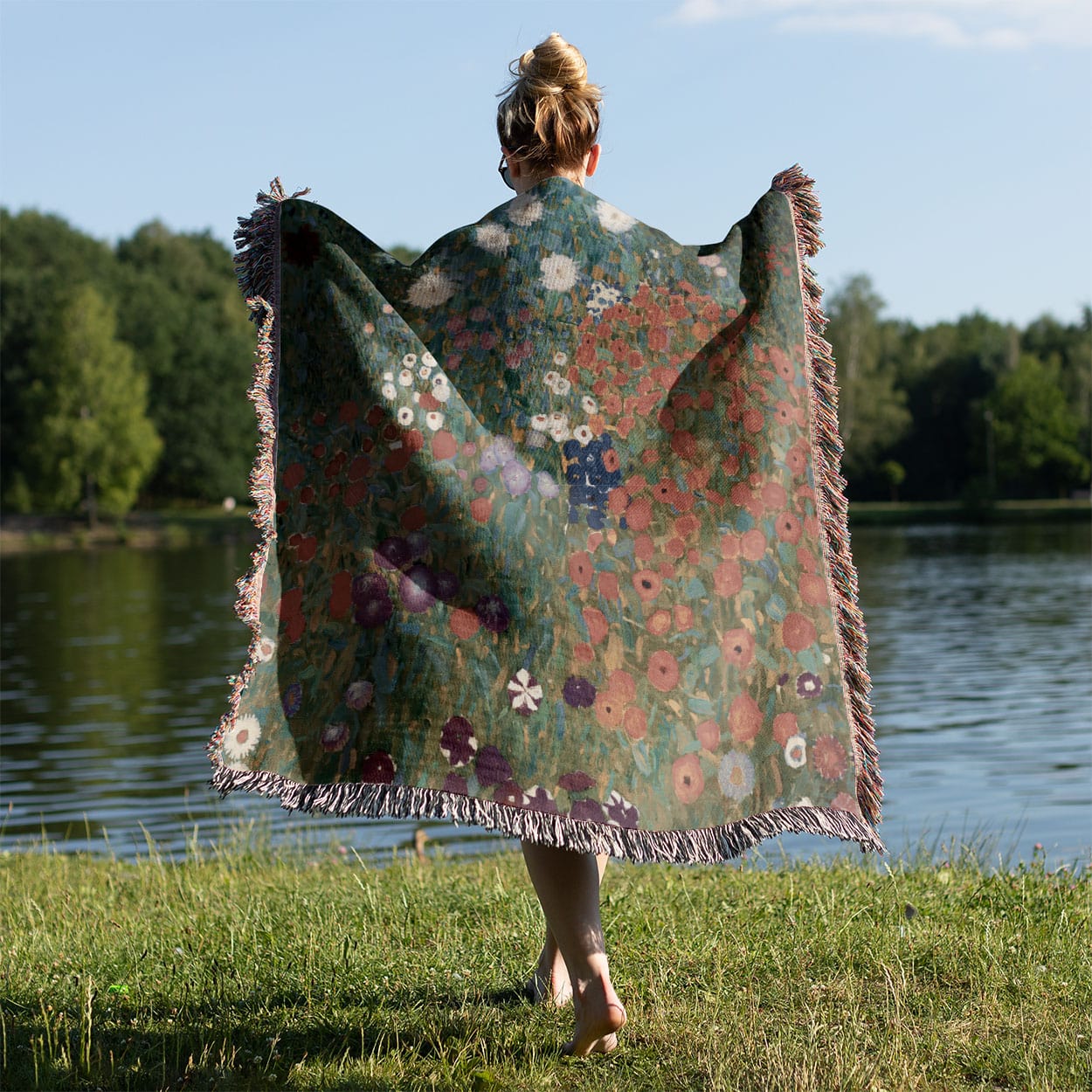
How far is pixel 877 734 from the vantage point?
1253 cm

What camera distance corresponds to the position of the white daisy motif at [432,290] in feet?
10.6

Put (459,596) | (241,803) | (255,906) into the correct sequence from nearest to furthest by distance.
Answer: (459,596)
(255,906)
(241,803)

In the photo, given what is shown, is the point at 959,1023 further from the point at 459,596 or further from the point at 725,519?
the point at 459,596

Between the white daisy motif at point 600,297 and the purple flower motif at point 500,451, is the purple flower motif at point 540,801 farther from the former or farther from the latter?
the white daisy motif at point 600,297

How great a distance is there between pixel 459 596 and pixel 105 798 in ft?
28.6

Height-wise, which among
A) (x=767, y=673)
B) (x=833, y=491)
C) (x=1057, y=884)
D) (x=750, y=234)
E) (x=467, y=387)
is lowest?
(x=1057, y=884)

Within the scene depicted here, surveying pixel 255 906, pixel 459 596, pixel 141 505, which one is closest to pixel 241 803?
pixel 255 906

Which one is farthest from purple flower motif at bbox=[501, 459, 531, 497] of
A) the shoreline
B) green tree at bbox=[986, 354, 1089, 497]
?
green tree at bbox=[986, 354, 1089, 497]

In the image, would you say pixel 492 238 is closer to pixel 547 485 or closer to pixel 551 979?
pixel 547 485

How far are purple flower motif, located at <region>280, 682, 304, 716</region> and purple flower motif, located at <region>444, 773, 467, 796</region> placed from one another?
1.27 ft

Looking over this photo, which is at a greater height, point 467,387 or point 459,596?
point 467,387

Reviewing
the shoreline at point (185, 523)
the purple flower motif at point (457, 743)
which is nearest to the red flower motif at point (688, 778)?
the purple flower motif at point (457, 743)

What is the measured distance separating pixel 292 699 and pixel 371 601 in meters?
0.29

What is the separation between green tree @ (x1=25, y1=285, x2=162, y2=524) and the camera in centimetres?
4969
